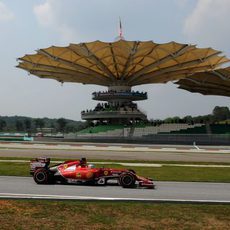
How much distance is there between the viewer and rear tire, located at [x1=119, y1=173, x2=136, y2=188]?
17.9m

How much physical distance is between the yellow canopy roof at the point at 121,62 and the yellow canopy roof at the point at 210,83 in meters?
2.47

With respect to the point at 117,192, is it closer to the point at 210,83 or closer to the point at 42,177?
the point at 42,177

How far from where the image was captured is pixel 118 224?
11.1 meters

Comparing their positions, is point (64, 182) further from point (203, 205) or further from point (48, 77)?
point (48, 77)

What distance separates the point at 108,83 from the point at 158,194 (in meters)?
84.6

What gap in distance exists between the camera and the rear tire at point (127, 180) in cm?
1794

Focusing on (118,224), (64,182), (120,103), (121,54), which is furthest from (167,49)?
(118,224)

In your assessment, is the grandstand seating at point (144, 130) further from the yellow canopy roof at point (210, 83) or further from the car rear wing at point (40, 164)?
the car rear wing at point (40, 164)

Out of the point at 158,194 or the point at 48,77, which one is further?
the point at 48,77

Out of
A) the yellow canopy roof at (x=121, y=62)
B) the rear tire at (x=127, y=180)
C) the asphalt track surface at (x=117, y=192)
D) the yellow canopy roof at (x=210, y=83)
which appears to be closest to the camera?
the asphalt track surface at (x=117, y=192)

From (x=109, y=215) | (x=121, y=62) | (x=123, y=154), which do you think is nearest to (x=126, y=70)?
(x=121, y=62)

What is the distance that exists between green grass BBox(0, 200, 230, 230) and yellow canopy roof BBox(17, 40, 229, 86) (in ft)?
205

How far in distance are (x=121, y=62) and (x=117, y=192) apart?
7323 centimetres

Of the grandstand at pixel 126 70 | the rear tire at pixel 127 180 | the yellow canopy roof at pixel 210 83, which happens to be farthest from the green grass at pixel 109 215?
the yellow canopy roof at pixel 210 83
